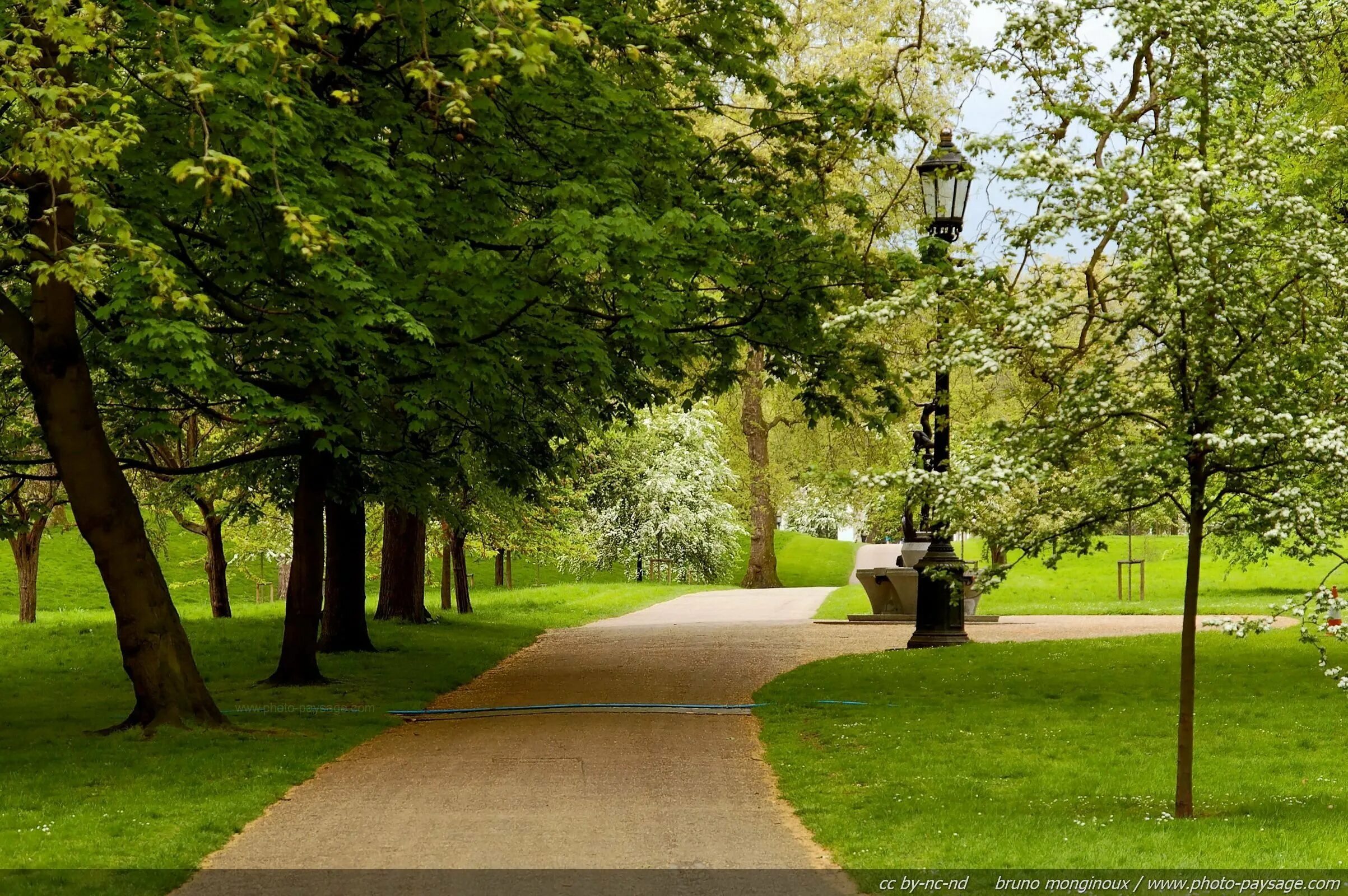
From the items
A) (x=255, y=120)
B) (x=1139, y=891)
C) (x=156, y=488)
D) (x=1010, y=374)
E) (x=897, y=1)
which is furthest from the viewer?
(x=897, y=1)

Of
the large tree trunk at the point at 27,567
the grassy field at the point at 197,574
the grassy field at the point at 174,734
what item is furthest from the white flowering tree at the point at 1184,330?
the grassy field at the point at 197,574

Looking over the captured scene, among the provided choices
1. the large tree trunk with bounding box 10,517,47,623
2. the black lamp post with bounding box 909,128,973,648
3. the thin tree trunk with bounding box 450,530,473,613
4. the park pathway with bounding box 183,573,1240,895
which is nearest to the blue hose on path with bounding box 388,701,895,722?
the park pathway with bounding box 183,573,1240,895

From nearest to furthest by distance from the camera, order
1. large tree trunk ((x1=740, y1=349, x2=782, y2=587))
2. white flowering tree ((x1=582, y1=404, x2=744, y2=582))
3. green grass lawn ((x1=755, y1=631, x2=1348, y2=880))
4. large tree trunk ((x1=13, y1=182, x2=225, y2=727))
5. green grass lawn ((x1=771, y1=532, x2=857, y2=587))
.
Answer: green grass lawn ((x1=755, y1=631, x2=1348, y2=880)) < large tree trunk ((x1=13, y1=182, x2=225, y2=727)) < large tree trunk ((x1=740, y1=349, x2=782, y2=587)) < white flowering tree ((x1=582, y1=404, x2=744, y2=582)) < green grass lawn ((x1=771, y1=532, x2=857, y2=587))

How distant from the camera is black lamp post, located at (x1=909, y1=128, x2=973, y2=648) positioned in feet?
54.9

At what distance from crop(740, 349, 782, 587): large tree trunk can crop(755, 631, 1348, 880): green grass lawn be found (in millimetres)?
21582

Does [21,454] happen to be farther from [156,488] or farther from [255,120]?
[255,120]

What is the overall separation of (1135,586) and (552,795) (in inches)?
1465

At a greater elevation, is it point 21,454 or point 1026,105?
point 1026,105

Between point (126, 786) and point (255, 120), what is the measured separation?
536 cm

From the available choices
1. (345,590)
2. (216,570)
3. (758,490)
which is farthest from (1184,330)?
(758,490)

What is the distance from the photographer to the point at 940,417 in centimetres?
1538

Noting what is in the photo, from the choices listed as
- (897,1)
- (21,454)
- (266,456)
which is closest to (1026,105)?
(266,456)

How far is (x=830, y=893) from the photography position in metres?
7.13

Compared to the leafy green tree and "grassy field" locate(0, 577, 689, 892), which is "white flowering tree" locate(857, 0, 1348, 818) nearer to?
the leafy green tree
